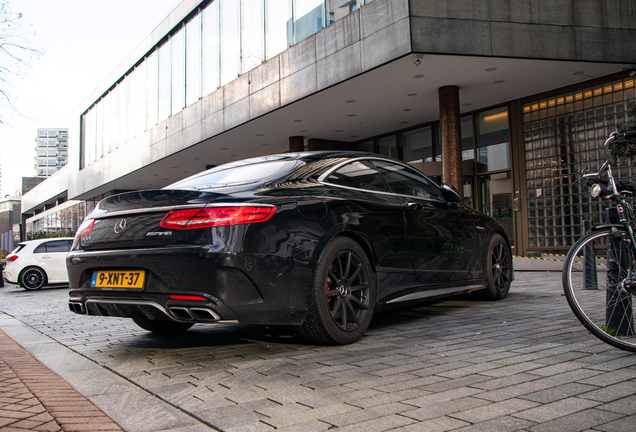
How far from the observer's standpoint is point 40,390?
2.87 metres

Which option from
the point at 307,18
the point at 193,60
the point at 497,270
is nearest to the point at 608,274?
the point at 497,270

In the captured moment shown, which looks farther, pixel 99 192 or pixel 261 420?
pixel 99 192

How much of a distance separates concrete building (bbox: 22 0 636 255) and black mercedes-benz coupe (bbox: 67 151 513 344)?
27.7ft

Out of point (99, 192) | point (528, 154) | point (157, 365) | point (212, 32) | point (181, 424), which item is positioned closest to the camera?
point (181, 424)

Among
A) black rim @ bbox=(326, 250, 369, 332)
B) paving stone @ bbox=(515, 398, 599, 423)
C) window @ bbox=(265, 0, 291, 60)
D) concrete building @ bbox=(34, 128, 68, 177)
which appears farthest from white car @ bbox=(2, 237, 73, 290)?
concrete building @ bbox=(34, 128, 68, 177)

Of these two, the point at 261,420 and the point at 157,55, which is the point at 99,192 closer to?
the point at 157,55

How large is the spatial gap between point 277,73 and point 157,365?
14.4 meters

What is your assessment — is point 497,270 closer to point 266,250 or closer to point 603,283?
point 603,283

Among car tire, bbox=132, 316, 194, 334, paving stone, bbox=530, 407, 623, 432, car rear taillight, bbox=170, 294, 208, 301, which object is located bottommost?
paving stone, bbox=530, 407, 623, 432

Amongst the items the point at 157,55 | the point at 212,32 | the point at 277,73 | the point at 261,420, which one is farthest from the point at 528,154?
the point at 157,55

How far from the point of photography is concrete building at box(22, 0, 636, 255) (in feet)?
40.4

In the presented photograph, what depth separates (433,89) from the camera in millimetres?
14945

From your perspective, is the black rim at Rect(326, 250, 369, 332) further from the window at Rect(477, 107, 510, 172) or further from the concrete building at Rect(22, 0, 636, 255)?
the window at Rect(477, 107, 510, 172)

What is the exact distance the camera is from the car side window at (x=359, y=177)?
13.4 feet
